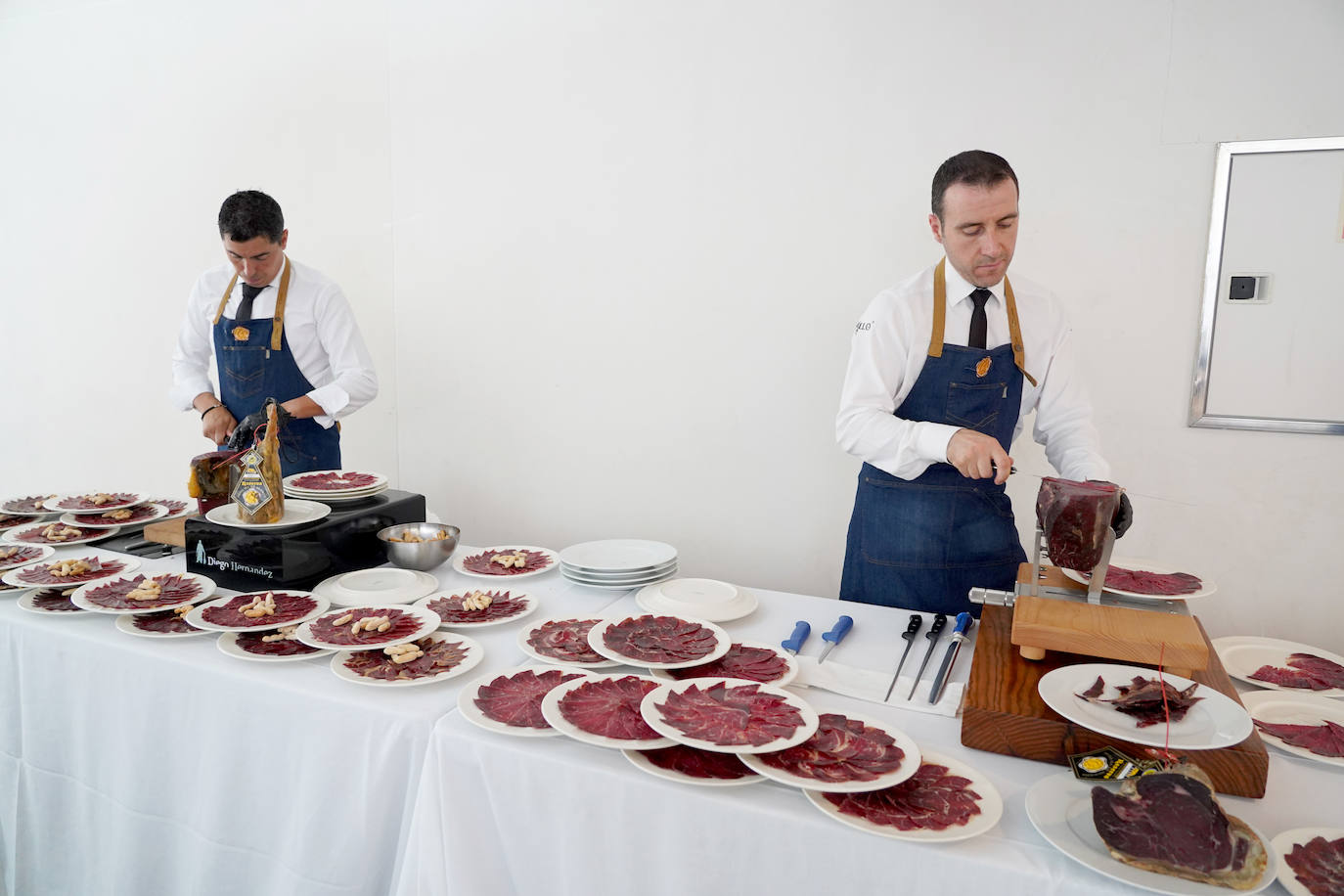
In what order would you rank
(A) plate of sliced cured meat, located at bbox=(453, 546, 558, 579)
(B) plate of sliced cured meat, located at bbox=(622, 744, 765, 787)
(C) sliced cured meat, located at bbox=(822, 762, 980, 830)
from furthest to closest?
(A) plate of sliced cured meat, located at bbox=(453, 546, 558, 579) < (B) plate of sliced cured meat, located at bbox=(622, 744, 765, 787) < (C) sliced cured meat, located at bbox=(822, 762, 980, 830)

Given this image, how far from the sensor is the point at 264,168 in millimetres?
4590

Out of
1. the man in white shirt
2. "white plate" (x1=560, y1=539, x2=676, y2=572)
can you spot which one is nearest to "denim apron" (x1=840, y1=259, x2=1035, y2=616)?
"white plate" (x1=560, y1=539, x2=676, y2=572)

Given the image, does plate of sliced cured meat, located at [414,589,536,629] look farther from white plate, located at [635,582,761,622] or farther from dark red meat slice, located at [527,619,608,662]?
white plate, located at [635,582,761,622]

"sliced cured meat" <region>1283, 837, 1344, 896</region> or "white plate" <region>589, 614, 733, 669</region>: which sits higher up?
"white plate" <region>589, 614, 733, 669</region>

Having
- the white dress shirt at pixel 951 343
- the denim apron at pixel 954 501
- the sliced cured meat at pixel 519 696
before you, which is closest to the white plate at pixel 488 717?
the sliced cured meat at pixel 519 696

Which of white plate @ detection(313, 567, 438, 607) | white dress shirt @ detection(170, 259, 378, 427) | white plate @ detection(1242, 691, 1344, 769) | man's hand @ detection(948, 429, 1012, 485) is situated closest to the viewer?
white plate @ detection(1242, 691, 1344, 769)

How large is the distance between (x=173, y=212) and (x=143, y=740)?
4.18 meters

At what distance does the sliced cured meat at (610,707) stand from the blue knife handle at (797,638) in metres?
0.34

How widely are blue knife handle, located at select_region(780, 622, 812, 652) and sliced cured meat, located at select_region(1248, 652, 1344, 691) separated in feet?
2.79

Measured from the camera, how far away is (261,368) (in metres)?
3.35

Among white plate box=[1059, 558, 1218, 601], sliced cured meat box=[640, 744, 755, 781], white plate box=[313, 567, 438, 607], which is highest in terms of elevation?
white plate box=[1059, 558, 1218, 601]

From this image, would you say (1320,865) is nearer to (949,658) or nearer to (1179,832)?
(1179,832)

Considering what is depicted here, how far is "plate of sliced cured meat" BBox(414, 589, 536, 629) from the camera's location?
1.81 metres

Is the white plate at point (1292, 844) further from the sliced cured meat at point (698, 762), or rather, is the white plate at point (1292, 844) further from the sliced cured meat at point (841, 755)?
the sliced cured meat at point (698, 762)
